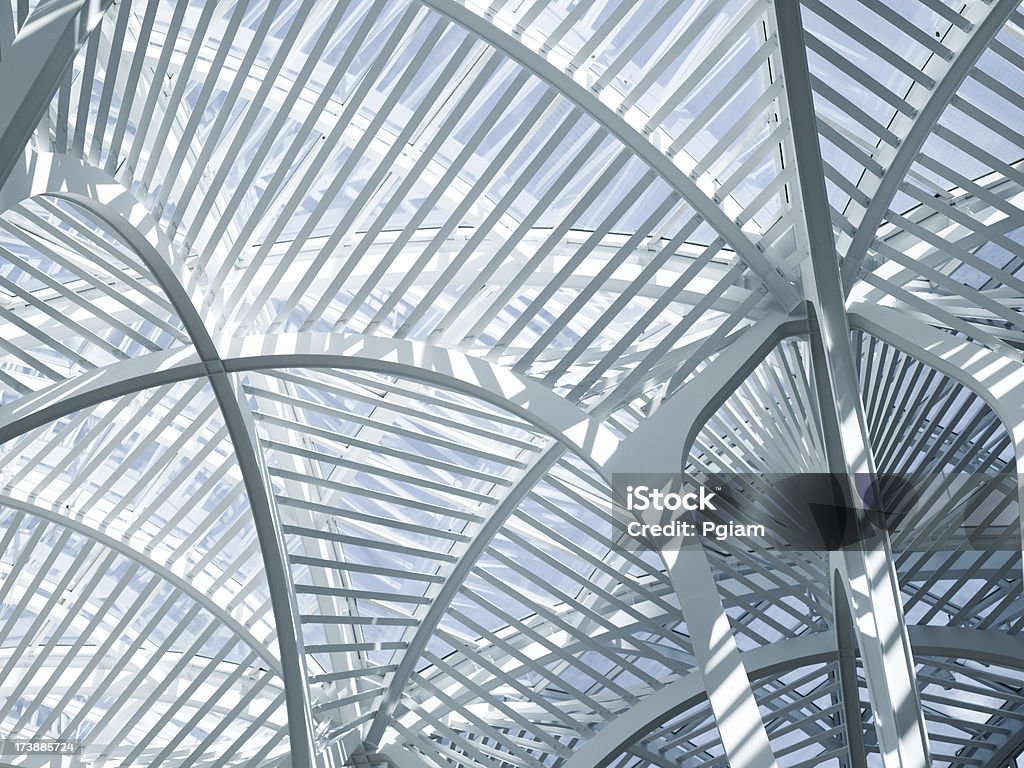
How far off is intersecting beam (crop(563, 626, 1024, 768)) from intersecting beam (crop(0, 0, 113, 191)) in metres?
17.1

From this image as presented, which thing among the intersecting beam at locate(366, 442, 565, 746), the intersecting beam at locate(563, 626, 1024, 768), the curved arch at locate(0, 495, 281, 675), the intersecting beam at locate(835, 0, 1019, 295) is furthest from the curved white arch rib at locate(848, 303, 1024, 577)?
the curved arch at locate(0, 495, 281, 675)

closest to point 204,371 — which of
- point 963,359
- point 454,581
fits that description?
point 454,581

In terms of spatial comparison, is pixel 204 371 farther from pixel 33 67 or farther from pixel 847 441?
pixel 33 67

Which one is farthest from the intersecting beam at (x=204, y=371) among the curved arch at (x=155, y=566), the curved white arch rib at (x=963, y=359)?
the curved white arch rib at (x=963, y=359)

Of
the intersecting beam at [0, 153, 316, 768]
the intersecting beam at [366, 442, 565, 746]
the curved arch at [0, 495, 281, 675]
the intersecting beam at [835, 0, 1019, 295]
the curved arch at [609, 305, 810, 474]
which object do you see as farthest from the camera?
the intersecting beam at [366, 442, 565, 746]

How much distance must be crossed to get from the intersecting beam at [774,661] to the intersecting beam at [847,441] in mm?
6952

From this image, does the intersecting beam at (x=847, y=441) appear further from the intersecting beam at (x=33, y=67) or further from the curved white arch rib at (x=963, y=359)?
the intersecting beam at (x=33, y=67)

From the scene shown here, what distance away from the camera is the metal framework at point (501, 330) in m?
12.2

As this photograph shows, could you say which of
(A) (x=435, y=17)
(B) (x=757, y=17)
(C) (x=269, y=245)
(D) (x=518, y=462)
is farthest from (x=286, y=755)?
(B) (x=757, y=17)

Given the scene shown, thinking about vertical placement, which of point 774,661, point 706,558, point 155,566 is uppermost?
point 155,566

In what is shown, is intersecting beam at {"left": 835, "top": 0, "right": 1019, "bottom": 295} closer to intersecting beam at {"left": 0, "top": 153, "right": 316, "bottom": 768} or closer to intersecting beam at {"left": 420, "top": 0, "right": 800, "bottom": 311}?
intersecting beam at {"left": 420, "top": 0, "right": 800, "bottom": 311}

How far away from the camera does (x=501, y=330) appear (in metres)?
19.7

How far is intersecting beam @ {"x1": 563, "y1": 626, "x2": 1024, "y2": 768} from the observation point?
20.5 meters

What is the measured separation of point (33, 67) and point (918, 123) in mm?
10192
